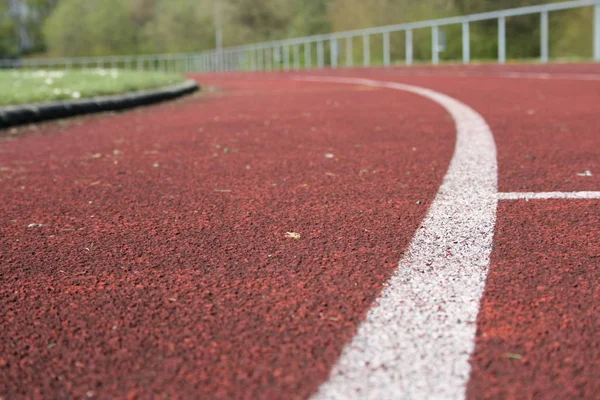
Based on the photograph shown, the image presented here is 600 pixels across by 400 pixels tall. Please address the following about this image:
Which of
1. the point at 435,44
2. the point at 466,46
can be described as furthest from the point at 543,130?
the point at 435,44

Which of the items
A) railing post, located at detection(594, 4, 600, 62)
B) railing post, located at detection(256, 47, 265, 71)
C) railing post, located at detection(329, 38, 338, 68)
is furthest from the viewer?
railing post, located at detection(256, 47, 265, 71)

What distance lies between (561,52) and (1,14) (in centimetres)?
9491

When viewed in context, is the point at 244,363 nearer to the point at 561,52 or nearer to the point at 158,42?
the point at 561,52

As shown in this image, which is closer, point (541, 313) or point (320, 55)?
point (541, 313)

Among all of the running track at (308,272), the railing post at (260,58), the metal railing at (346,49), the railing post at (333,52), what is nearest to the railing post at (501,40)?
the metal railing at (346,49)

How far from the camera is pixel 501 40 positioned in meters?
16.1

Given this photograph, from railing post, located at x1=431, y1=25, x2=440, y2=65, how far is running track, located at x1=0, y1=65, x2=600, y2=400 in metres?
14.5

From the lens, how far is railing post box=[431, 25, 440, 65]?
1873cm

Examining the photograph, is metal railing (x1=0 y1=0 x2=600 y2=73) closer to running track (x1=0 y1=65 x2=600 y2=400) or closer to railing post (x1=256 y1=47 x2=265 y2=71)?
railing post (x1=256 y1=47 x2=265 y2=71)

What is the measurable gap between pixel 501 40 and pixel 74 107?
10.5 metres

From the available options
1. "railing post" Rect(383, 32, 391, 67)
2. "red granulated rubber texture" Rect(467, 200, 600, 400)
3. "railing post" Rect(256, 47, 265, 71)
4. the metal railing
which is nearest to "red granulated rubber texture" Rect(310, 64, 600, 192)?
"red granulated rubber texture" Rect(467, 200, 600, 400)

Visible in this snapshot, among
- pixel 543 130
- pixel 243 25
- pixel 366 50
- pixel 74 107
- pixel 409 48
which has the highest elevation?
pixel 243 25

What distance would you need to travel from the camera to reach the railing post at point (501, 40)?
52.1 ft

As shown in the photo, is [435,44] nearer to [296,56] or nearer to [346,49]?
[346,49]
